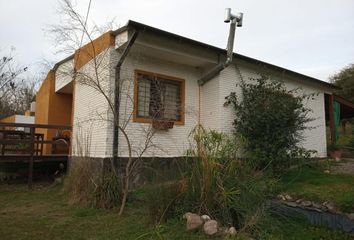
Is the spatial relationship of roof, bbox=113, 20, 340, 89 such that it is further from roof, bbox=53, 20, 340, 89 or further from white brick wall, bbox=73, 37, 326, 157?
white brick wall, bbox=73, 37, 326, 157

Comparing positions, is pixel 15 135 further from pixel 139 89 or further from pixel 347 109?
pixel 347 109

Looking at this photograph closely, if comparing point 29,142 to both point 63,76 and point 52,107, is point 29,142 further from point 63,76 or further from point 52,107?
point 52,107

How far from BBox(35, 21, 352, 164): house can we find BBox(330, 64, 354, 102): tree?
1454 cm

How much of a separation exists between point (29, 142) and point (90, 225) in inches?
193

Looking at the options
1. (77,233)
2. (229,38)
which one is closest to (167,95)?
(229,38)

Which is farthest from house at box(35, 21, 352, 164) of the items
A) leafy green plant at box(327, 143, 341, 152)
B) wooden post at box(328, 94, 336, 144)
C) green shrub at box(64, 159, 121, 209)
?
leafy green plant at box(327, 143, 341, 152)

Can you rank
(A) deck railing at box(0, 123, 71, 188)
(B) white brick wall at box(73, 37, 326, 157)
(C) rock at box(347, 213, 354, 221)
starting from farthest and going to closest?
(A) deck railing at box(0, 123, 71, 188) < (B) white brick wall at box(73, 37, 326, 157) < (C) rock at box(347, 213, 354, 221)

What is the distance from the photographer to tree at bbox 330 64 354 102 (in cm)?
2331

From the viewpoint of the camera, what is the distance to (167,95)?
9.42 m

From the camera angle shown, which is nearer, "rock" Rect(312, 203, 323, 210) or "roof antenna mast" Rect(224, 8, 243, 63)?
"rock" Rect(312, 203, 323, 210)

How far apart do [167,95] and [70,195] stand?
372cm

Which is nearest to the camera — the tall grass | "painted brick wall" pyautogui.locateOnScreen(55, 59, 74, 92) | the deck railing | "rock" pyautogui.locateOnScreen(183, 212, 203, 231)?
"rock" pyautogui.locateOnScreen(183, 212, 203, 231)

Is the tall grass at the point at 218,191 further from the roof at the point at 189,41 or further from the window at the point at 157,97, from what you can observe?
the roof at the point at 189,41

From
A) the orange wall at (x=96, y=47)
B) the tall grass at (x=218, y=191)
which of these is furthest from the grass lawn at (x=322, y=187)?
the orange wall at (x=96, y=47)
